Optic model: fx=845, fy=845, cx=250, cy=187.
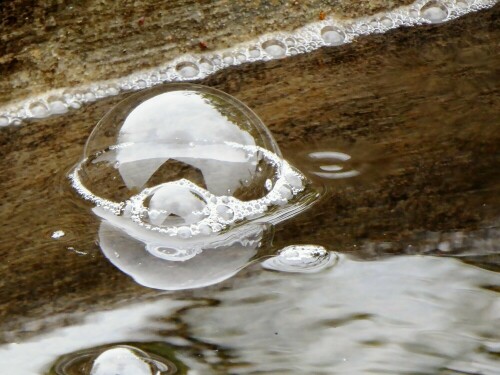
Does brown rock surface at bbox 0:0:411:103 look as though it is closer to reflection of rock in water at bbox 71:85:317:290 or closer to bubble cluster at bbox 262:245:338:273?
reflection of rock in water at bbox 71:85:317:290

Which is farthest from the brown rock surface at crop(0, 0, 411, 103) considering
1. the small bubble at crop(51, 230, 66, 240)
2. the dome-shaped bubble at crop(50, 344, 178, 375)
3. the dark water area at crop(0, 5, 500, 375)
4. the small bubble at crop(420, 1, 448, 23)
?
the dome-shaped bubble at crop(50, 344, 178, 375)

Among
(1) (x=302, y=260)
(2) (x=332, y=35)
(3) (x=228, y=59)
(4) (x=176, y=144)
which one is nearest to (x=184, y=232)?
(4) (x=176, y=144)

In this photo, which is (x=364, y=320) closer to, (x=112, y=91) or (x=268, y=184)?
(x=268, y=184)

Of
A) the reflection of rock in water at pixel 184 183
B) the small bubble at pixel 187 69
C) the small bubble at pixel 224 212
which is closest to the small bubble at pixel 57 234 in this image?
the reflection of rock in water at pixel 184 183

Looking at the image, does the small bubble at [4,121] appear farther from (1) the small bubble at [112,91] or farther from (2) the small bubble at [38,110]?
(1) the small bubble at [112,91]

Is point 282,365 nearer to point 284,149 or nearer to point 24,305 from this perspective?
point 24,305

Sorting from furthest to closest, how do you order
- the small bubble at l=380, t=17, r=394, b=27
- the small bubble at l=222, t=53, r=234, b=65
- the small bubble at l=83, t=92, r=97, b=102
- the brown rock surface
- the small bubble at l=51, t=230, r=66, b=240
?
the small bubble at l=380, t=17, r=394, b=27, the small bubble at l=222, t=53, r=234, b=65, the small bubble at l=83, t=92, r=97, b=102, the brown rock surface, the small bubble at l=51, t=230, r=66, b=240

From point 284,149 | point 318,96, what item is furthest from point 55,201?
point 318,96
